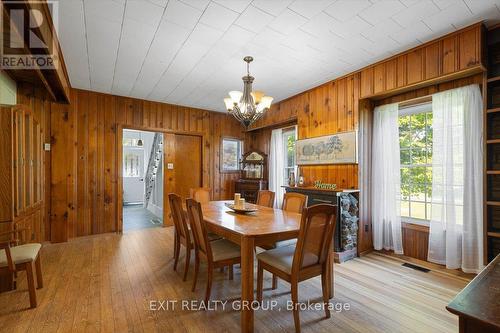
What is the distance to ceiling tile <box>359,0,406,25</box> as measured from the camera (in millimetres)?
2017

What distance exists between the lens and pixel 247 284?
1798 mm

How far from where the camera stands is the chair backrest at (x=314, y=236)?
1.76m

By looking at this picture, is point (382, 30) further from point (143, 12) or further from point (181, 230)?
point (181, 230)

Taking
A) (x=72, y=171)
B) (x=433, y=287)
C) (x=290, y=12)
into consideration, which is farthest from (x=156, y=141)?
(x=433, y=287)

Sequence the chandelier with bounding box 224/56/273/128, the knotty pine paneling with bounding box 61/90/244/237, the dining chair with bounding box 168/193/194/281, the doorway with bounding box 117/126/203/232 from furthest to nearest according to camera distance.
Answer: the doorway with bounding box 117/126/203/232 < the knotty pine paneling with bounding box 61/90/244/237 < the chandelier with bounding box 224/56/273/128 < the dining chair with bounding box 168/193/194/281

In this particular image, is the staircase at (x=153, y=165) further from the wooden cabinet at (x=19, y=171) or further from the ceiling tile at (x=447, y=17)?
the ceiling tile at (x=447, y=17)

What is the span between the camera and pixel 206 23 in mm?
2262

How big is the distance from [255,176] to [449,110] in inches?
147

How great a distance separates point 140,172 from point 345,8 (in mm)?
8020

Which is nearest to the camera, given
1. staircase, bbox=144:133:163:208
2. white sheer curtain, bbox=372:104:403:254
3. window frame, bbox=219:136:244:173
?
white sheer curtain, bbox=372:104:403:254

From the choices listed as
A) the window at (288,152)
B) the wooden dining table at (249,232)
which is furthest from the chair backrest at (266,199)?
the window at (288,152)

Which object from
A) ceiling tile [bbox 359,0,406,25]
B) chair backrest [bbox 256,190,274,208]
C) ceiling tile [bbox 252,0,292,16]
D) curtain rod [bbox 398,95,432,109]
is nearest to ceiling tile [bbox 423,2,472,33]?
ceiling tile [bbox 359,0,406,25]

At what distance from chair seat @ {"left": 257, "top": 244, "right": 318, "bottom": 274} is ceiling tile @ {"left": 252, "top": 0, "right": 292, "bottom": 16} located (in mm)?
2110

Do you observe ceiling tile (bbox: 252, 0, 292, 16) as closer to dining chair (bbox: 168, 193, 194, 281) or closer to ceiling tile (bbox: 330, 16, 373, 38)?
ceiling tile (bbox: 330, 16, 373, 38)
